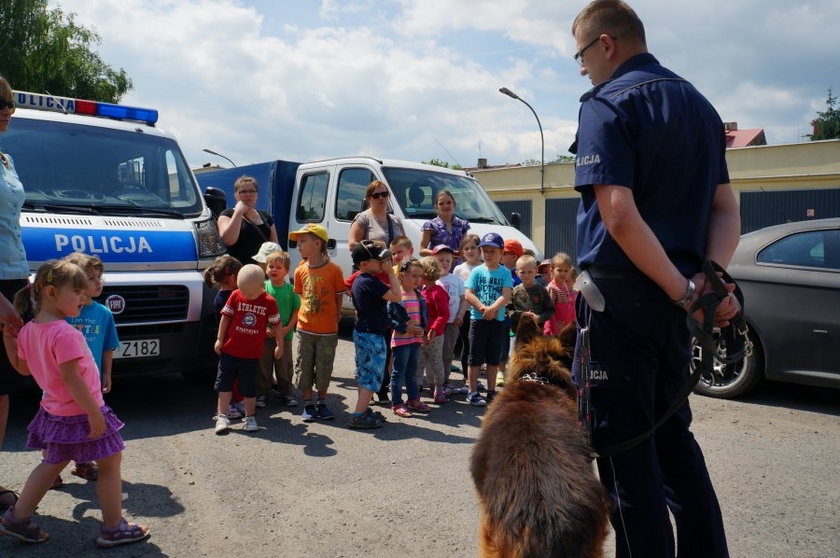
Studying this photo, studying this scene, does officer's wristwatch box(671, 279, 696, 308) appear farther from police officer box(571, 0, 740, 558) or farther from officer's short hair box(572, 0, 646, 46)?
officer's short hair box(572, 0, 646, 46)

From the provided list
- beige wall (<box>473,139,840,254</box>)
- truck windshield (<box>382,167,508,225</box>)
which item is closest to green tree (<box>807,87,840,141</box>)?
beige wall (<box>473,139,840,254</box>)

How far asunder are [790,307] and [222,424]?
200 inches

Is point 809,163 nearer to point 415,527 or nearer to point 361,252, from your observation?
point 361,252

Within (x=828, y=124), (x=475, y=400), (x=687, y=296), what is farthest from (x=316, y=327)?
(x=828, y=124)

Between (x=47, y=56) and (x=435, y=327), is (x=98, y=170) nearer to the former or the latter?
(x=435, y=327)

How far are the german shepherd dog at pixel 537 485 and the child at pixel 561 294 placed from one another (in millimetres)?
3578

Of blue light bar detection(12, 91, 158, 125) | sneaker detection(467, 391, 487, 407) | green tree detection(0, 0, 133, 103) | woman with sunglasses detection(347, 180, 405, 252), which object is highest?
green tree detection(0, 0, 133, 103)

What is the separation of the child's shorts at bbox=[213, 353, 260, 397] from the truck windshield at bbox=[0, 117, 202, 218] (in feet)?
5.03

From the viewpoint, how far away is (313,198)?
9.91m

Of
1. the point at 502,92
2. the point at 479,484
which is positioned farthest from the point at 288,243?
the point at 502,92

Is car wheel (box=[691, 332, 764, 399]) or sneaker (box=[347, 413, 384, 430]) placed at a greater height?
car wheel (box=[691, 332, 764, 399])

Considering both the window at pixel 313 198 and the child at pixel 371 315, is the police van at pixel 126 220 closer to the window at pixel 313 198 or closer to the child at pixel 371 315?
the child at pixel 371 315

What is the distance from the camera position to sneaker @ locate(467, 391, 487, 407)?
6.20m

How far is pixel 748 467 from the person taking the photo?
14.8 ft
